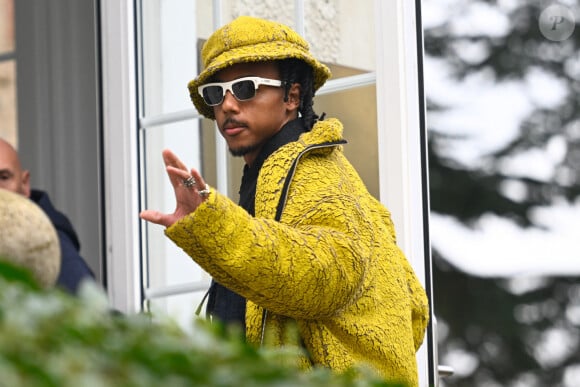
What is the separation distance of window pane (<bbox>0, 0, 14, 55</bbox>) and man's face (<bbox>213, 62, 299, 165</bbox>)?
2357 mm

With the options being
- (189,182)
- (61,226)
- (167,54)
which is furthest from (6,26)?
(189,182)

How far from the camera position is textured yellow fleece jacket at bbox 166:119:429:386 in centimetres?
207

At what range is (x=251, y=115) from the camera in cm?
247

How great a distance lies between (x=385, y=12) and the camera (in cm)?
339

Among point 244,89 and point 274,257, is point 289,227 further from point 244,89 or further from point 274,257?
point 244,89

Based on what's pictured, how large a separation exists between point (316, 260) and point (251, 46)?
1.80ft

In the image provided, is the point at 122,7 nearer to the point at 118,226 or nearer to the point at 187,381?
the point at 118,226

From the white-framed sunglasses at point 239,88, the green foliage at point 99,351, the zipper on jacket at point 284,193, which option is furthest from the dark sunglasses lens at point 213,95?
the green foliage at point 99,351

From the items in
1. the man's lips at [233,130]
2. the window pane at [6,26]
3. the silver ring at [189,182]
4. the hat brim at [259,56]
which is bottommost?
the silver ring at [189,182]

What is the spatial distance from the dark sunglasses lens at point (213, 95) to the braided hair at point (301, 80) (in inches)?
4.7

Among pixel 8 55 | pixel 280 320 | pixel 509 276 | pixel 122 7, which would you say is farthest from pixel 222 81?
pixel 509 276

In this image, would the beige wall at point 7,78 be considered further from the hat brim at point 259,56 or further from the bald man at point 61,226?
the hat brim at point 259,56

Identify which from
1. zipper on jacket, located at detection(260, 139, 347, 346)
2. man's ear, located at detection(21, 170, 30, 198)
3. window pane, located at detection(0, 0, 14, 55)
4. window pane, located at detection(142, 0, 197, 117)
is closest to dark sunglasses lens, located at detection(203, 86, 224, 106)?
zipper on jacket, located at detection(260, 139, 347, 346)

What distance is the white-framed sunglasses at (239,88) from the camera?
8.09ft
